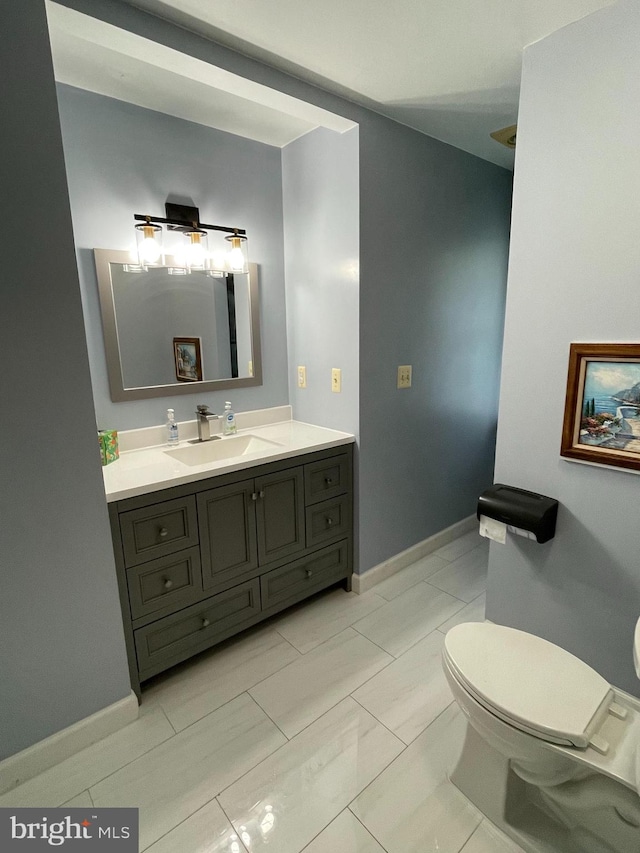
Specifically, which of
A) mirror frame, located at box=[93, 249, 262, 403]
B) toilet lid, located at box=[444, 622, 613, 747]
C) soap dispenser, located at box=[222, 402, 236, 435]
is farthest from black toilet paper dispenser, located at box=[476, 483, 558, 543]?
mirror frame, located at box=[93, 249, 262, 403]

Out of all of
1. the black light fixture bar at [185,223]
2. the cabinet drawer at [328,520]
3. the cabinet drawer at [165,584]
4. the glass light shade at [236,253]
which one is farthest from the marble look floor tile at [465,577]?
the black light fixture bar at [185,223]

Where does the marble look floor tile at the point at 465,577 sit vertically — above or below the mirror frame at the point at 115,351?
below

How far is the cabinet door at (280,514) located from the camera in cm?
193

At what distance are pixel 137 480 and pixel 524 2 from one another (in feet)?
6.66

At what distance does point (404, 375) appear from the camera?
2.37 metres

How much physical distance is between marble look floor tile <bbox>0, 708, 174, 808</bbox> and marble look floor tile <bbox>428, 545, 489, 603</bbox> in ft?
5.08

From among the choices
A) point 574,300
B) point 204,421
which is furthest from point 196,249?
point 574,300

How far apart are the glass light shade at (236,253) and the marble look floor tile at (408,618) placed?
192cm

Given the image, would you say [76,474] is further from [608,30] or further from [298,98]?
[608,30]

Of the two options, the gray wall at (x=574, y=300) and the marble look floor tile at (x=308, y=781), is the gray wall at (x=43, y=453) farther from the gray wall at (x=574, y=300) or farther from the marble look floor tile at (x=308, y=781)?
the gray wall at (x=574, y=300)

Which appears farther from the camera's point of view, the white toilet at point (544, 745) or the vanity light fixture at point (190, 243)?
the vanity light fixture at point (190, 243)

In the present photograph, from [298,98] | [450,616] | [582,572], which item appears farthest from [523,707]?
[298,98]

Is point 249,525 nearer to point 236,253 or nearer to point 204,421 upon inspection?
point 204,421

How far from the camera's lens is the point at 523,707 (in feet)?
3.70
